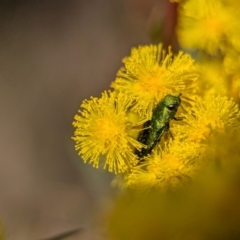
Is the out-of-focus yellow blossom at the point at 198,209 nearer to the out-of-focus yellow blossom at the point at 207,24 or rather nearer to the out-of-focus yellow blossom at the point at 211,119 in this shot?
the out-of-focus yellow blossom at the point at 211,119

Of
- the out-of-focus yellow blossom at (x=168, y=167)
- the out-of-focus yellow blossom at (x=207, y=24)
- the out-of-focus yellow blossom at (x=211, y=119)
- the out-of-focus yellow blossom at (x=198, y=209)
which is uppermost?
the out-of-focus yellow blossom at (x=207, y=24)

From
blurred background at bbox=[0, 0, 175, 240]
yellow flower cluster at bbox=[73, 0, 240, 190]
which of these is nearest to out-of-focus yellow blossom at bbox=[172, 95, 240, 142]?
yellow flower cluster at bbox=[73, 0, 240, 190]

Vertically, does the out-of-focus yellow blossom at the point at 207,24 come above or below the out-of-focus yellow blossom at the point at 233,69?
above

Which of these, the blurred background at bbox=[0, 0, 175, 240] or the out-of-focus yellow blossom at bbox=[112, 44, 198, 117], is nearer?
the out-of-focus yellow blossom at bbox=[112, 44, 198, 117]

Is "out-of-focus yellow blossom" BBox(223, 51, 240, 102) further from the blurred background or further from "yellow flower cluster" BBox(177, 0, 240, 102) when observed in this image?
the blurred background

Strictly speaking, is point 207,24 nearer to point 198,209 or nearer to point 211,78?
point 211,78

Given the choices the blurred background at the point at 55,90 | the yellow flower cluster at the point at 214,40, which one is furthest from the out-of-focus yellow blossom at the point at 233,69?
the blurred background at the point at 55,90
